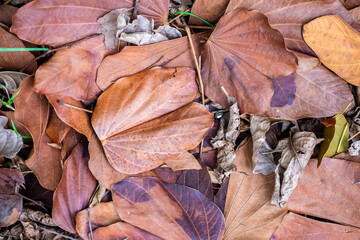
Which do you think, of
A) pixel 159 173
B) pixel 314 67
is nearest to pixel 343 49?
pixel 314 67

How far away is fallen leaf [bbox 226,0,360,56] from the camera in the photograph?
2.94 feet

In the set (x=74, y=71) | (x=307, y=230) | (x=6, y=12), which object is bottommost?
(x=307, y=230)

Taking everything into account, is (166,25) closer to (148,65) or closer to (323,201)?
(148,65)

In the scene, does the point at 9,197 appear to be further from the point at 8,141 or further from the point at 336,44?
the point at 336,44

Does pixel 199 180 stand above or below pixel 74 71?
below

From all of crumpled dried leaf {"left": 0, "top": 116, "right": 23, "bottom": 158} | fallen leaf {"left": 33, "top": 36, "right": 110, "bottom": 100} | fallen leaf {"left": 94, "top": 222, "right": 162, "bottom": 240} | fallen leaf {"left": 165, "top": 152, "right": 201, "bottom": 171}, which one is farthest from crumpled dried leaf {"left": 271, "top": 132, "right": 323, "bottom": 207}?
crumpled dried leaf {"left": 0, "top": 116, "right": 23, "bottom": 158}

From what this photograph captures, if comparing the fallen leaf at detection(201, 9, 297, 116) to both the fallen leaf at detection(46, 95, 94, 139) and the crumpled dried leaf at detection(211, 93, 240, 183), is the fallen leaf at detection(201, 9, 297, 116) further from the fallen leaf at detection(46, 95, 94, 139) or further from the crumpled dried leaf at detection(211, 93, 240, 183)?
the fallen leaf at detection(46, 95, 94, 139)

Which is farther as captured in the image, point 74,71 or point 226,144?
point 226,144

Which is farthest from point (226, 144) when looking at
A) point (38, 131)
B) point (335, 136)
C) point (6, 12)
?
point (6, 12)

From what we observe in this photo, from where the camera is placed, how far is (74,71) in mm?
891

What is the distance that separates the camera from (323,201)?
3.25 ft

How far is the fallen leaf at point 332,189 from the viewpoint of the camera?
0.98 meters

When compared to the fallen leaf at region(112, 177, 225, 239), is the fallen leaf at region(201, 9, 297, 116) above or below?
above

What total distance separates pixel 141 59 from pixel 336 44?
615 millimetres
